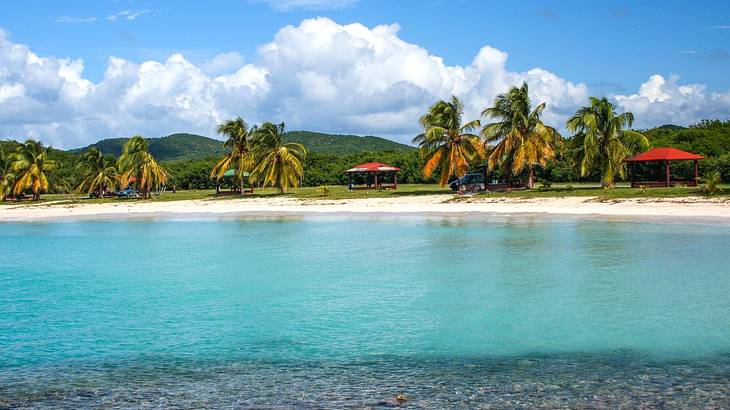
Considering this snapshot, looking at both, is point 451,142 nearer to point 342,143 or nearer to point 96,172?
point 96,172

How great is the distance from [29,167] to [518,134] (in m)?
40.3

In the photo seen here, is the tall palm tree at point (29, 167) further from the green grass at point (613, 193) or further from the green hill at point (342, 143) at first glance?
the green hill at point (342, 143)

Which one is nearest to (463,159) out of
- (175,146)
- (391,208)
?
(391,208)

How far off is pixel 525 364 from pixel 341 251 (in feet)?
39.3

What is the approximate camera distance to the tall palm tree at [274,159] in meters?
46.4

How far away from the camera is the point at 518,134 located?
128 ft

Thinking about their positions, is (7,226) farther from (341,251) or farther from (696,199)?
(696,199)

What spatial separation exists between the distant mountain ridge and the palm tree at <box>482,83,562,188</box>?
85.9 metres

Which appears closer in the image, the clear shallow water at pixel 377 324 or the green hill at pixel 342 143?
the clear shallow water at pixel 377 324

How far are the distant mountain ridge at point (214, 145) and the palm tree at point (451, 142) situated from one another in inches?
3306

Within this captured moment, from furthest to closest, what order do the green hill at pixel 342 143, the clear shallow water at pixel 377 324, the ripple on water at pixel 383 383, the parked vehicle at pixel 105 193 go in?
the green hill at pixel 342 143
the parked vehicle at pixel 105 193
the clear shallow water at pixel 377 324
the ripple on water at pixel 383 383

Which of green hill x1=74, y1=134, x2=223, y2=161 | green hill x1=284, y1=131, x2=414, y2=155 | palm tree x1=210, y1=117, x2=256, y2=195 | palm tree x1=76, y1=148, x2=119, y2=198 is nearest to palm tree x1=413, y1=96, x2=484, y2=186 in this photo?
palm tree x1=210, y1=117, x2=256, y2=195

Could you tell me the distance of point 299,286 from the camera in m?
14.0

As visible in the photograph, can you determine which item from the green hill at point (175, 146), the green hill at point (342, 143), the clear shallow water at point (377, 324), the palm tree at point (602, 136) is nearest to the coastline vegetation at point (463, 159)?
the palm tree at point (602, 136)
